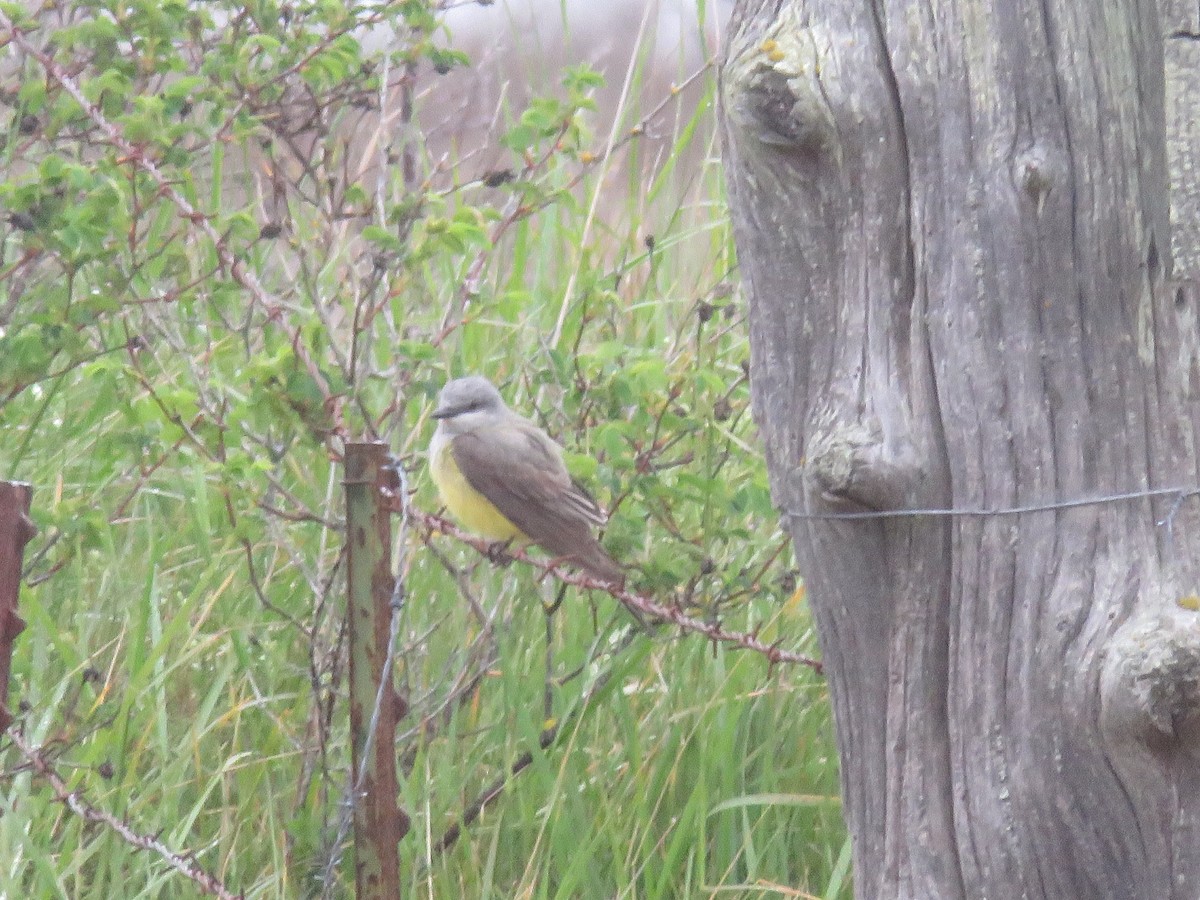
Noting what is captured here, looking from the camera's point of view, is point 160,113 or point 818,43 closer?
point 818,43

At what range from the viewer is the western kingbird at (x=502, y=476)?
4.52 metres

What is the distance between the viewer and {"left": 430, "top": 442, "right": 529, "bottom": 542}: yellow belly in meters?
4.75

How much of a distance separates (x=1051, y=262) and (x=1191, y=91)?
12.0 inches

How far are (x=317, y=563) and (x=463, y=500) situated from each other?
2.10 ft

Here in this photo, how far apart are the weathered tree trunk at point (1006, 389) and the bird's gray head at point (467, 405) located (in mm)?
2167

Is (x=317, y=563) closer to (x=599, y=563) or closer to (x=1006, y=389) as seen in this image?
(x=599, y=563)

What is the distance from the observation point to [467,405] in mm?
4496

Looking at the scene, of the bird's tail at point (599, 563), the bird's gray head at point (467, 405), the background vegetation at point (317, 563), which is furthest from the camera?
the bird's gray head at point (467, 405)

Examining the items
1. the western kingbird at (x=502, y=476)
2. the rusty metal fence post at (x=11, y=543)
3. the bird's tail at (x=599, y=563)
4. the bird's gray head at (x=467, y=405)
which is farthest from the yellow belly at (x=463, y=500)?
the rusty metal fence post at (x=11, y=543)

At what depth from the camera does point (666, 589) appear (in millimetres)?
3854

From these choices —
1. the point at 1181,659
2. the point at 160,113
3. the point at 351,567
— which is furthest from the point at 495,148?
the point at 1181,659

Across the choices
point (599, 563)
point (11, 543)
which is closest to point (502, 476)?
point (599, 563)

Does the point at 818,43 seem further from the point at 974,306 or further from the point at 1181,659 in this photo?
the point at 1181,659

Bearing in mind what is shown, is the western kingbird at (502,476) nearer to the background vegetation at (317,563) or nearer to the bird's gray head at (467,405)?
the bird's gray head at (467,405)
